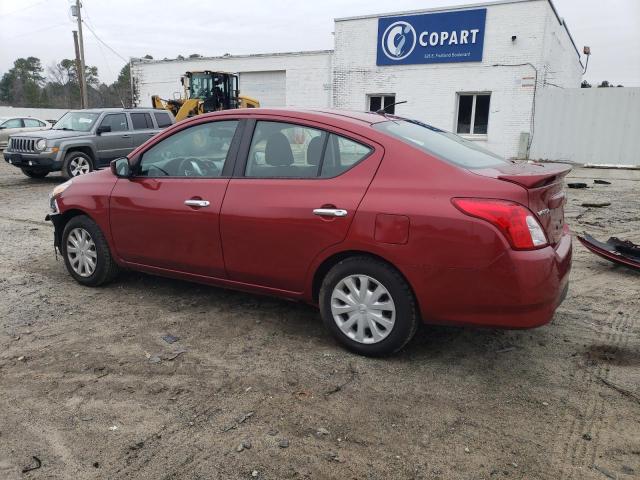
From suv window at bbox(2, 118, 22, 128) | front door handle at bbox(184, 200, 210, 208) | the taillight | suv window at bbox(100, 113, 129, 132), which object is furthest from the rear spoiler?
suv window at bbox(2, 118, 22, 128)

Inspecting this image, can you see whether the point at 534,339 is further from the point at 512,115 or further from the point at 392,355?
the point at 512,115

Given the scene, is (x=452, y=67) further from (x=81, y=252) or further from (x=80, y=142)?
(x=81, y=252)

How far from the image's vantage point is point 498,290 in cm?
308

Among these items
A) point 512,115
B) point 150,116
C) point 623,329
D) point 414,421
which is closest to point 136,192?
point 414,421

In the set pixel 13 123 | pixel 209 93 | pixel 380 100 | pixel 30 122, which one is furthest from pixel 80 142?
pixel 380 100

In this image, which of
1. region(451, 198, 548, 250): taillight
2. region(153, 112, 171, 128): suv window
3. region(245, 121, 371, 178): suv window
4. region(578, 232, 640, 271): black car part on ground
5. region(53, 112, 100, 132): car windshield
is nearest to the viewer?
region(451, 198, 548, 250): taillight

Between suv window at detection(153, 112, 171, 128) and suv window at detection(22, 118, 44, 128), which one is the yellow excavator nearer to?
suv window at detection(22, 118, 44, 128)

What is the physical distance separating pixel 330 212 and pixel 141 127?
11465mm

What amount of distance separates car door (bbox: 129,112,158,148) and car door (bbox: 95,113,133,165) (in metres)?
0.15

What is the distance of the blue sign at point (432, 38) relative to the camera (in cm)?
1939

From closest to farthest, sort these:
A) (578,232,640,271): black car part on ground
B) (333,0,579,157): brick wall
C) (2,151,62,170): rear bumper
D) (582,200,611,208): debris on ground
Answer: (578,232,640,271): black car part on ground
(582,200,611,208): debris on ground
(2,151,62,170): rear bumper
(333,0,579,157): brick wall

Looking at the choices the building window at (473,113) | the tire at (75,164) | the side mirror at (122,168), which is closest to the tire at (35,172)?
the tire at (75,164)

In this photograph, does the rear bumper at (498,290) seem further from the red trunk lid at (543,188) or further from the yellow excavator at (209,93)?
the yellow excavator at (209,93)

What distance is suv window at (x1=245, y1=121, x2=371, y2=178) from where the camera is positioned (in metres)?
3.61
